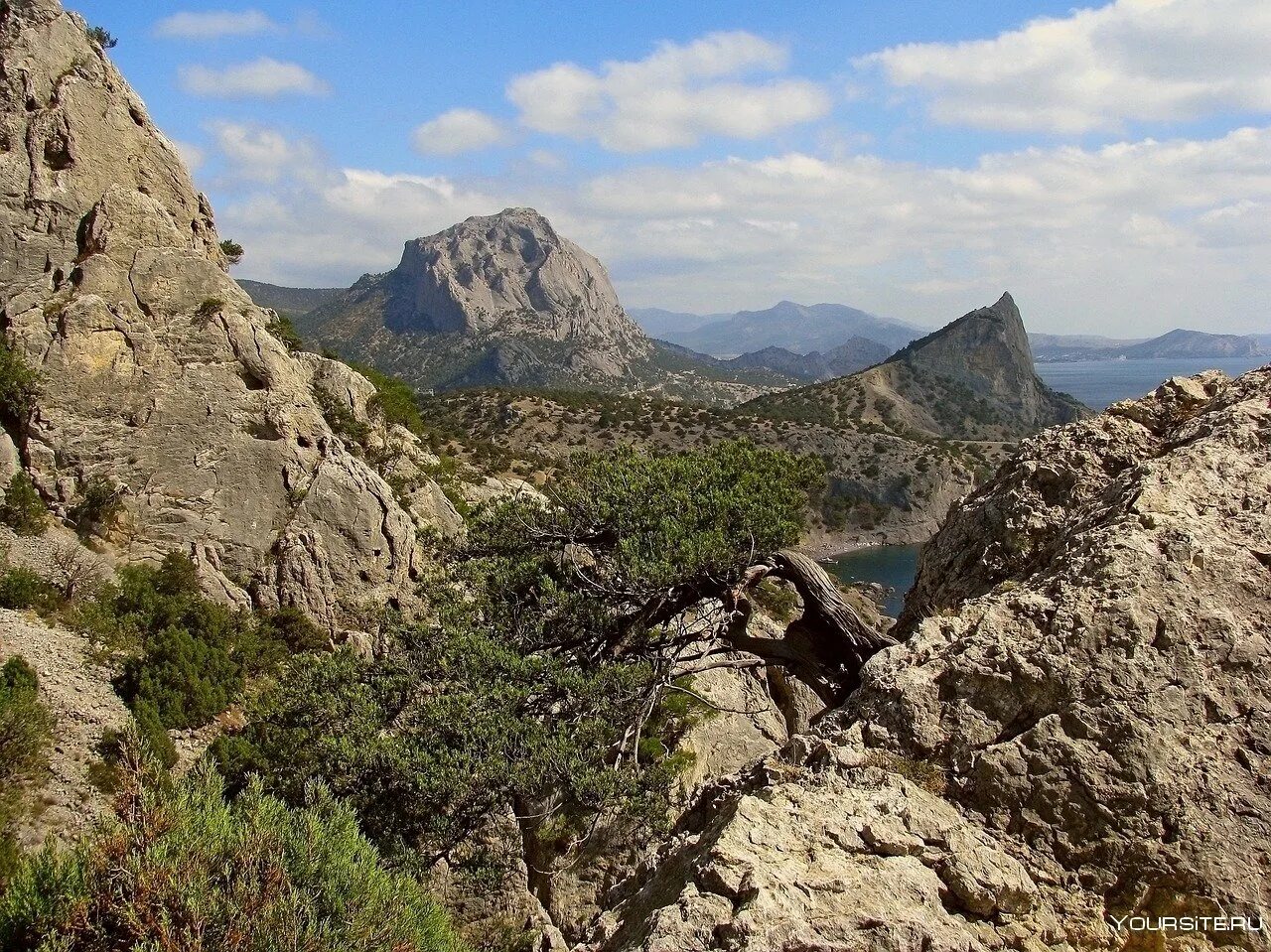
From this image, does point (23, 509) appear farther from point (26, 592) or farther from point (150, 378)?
point (150, 378)

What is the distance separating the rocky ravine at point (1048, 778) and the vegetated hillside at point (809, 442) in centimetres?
7613

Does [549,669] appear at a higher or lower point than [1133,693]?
lower

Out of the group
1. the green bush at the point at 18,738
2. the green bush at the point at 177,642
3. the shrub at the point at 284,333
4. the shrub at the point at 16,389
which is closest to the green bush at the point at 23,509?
the shrub at the point at 16,389

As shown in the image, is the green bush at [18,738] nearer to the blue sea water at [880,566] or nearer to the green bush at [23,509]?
the green bush at [23,509]

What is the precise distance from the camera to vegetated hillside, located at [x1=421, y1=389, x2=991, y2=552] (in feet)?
290

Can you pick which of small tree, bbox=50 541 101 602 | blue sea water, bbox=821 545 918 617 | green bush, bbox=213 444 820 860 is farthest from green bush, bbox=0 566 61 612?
blue sea water, bbox=821 545 918 617

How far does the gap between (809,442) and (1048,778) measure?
309 feet

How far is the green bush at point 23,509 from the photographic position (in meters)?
19.3

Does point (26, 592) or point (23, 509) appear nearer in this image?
point (26, 592)

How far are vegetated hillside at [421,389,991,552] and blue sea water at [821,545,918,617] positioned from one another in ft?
9.88

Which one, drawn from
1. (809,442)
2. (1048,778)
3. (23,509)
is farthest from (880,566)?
(1048,778)

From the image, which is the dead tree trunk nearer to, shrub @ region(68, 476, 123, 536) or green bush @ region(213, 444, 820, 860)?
green bush @ region(213, 444, 820, 860)

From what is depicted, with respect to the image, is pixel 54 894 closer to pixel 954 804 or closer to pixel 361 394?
pixel 954 804

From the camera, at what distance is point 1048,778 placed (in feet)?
18.5
